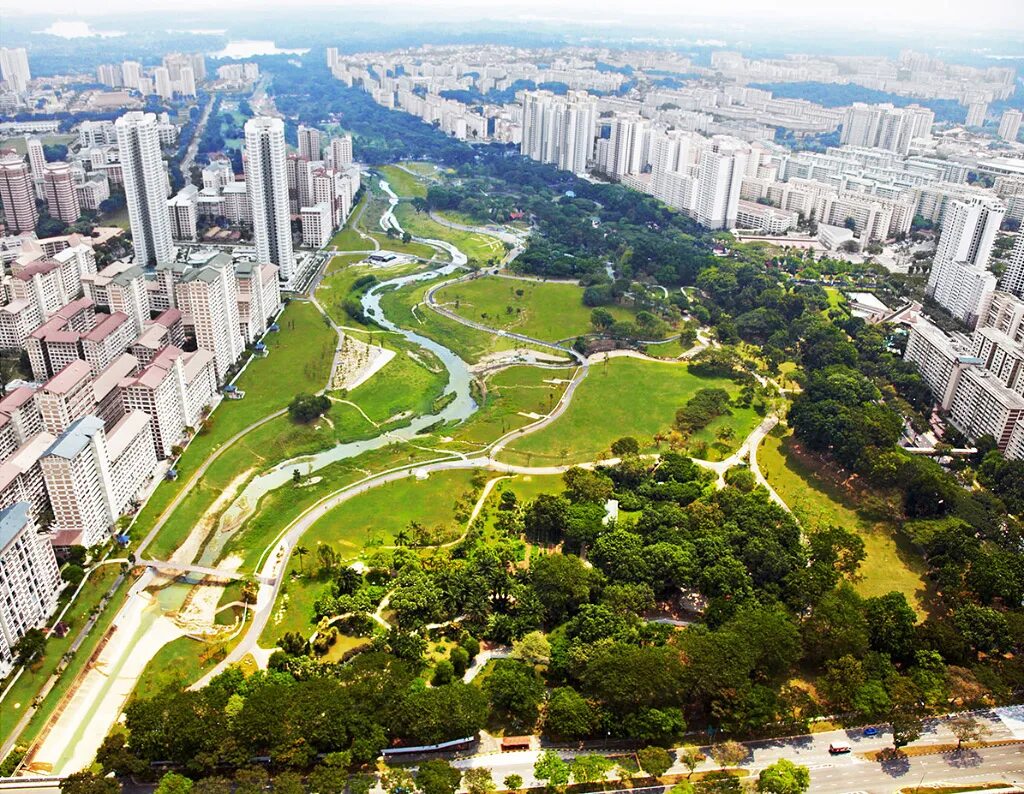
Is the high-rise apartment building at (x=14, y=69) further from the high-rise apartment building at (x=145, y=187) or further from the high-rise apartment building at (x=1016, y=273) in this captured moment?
the high-rise apartment building at (x=1016, y=273)

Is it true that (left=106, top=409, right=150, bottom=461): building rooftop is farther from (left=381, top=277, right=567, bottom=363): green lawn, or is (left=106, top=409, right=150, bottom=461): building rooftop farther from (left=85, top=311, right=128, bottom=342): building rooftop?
(left=381, top=277, right=567, bottom=363): green lawn

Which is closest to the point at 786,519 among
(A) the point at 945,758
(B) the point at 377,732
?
(A) the point at 945,758

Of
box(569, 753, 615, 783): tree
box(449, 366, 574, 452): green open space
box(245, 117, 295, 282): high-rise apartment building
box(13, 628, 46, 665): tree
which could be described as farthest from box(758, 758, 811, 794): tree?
box(245, 117, 295, 282): high-rise apartment building

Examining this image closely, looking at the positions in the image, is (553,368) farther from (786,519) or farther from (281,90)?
(281,90)

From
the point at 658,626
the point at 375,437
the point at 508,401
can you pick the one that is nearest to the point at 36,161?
the point at 375,437

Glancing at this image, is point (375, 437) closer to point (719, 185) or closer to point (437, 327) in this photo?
point (437, 327)

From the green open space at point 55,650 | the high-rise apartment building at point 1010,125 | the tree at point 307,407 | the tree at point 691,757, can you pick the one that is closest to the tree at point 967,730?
the tree at point 691,757
